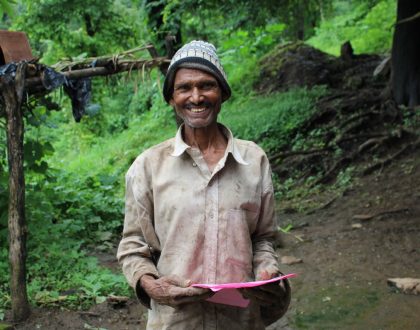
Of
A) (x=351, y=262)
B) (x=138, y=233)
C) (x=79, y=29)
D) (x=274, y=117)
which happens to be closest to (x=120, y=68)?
(x=351, y=262)

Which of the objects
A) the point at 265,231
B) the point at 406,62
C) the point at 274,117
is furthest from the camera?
the point at 274,117

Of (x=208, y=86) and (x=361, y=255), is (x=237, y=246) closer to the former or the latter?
(x=208, y=86)

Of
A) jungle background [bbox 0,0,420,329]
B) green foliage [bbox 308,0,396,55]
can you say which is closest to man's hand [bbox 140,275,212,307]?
jungle background [bbox 0,0,420,329]

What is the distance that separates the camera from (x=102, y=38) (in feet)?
48.1

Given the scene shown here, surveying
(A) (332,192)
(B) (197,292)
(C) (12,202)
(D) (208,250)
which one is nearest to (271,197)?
(D) (208,250)

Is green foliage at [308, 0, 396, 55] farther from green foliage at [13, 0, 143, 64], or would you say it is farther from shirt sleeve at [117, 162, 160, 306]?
shirt sleeve at [117, 162, 160, 306]

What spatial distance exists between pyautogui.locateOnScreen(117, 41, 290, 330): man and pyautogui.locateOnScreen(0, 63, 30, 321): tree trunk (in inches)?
112

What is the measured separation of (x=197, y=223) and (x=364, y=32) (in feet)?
59.6

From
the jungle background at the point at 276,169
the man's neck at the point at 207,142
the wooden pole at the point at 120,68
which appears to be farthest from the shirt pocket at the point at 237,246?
the wooden pole at the point at 120,68

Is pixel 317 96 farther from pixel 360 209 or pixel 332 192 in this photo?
pixel 360 209

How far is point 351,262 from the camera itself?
5984 millimetres

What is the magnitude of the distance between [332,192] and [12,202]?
5.36 meters

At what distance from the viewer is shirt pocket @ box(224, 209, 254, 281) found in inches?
72.7

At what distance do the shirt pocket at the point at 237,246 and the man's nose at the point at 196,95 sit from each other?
0.41 m
